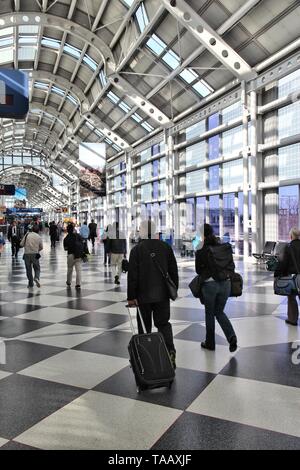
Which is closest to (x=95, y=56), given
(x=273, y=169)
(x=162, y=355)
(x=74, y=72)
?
(x=74, y=72)

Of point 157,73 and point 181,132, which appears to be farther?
point 181,132

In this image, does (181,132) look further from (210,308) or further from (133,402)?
(133,402)

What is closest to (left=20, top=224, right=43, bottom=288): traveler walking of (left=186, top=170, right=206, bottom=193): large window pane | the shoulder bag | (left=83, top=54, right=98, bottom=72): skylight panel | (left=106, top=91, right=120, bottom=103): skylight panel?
the shoulder bag

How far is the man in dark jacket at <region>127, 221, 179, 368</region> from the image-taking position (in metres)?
4.24

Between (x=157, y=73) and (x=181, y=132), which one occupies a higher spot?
(x=157, y=73)

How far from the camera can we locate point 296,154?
14742mm

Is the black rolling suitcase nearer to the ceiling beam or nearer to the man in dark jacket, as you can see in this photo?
the man in dark jacket

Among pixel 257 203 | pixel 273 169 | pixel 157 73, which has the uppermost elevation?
pixel 157 73

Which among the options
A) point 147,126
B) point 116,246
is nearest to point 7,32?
point 147,126

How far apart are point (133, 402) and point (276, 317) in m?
3.99

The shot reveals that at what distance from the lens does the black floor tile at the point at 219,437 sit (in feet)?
9.79

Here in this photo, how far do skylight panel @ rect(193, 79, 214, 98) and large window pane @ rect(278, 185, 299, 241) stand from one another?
6873mm

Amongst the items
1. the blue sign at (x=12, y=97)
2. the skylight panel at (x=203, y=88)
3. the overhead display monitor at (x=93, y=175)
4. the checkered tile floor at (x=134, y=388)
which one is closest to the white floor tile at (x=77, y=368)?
the checkered tile floor at (x=134, y=388)

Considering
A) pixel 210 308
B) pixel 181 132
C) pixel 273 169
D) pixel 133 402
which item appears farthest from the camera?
pixel 181 132
